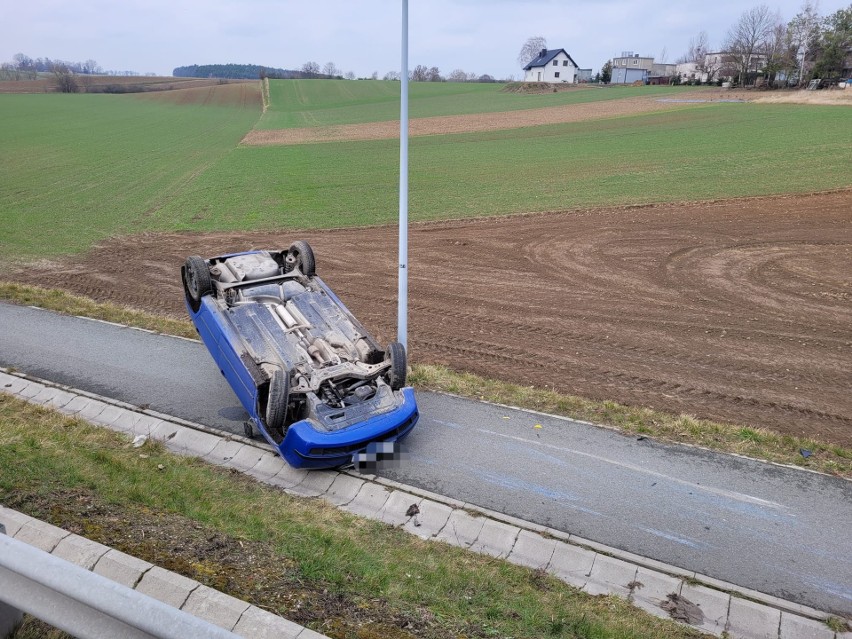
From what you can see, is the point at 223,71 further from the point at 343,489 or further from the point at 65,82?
the point at 343,489

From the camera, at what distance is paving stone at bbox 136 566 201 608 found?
377cm

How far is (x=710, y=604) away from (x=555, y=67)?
104227 millimetres

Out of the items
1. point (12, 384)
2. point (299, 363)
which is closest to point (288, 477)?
point (299, 363)

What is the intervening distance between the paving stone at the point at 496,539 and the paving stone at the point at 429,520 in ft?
1.38

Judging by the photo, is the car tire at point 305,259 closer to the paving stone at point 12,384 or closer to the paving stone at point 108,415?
the paving stone at point 108,415

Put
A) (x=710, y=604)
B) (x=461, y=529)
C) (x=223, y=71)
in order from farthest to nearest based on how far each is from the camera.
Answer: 1. (x=223, y=71)
2. (x=461, y=529)
3. (x=710, y=604)

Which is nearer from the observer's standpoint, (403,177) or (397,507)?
(397,507)

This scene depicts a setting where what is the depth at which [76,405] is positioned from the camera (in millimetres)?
8961

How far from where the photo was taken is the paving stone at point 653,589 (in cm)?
577

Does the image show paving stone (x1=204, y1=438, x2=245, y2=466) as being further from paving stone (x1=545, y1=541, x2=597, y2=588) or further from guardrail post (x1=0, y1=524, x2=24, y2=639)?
guardrail post (x1=0, y1=524, x2=24, y2=639)

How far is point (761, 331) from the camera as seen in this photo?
1216 centimetres

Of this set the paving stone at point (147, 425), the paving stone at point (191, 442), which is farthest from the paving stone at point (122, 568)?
the paving stone at point (147, 425)

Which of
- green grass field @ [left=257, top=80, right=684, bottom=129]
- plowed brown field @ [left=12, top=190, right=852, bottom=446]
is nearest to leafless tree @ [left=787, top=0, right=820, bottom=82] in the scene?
green grass field @ [left=257, top=80, right=684, bottom=129]

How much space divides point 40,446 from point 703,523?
693 centimetres
